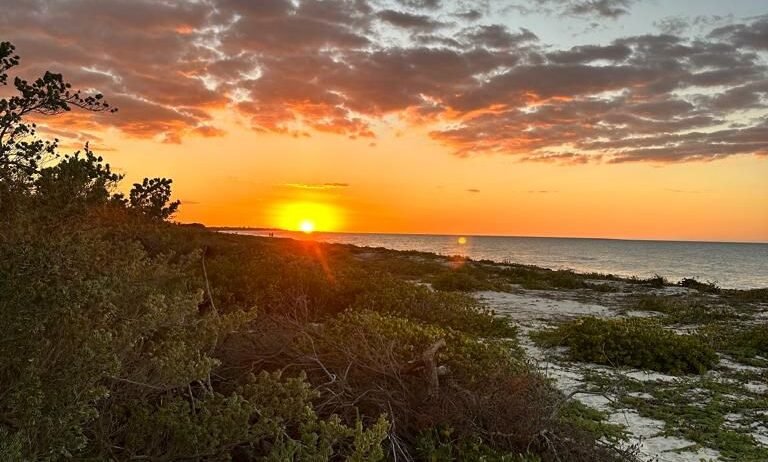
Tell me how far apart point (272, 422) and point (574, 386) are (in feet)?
21.7

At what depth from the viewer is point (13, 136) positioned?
21.6 feet

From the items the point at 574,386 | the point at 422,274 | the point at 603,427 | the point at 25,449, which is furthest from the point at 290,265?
the point at 422,274

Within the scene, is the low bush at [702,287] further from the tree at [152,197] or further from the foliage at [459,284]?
the tree at [152,197]

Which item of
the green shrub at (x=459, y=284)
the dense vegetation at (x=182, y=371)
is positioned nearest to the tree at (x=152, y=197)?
the dense vegetation at (x=182, y=371)

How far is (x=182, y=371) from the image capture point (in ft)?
12.5

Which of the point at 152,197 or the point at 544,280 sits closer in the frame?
the point at 152,197

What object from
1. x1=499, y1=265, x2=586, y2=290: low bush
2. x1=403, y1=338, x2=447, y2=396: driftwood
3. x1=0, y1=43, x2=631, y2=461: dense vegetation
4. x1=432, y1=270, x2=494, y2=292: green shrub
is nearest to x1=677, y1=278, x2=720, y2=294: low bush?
x1=499, y1=265, x2=586, y2=290: low bush

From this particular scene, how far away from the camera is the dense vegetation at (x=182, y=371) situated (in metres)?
2.97

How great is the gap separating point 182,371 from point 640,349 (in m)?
9.44

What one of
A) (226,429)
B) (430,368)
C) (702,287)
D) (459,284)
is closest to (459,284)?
(459,284)

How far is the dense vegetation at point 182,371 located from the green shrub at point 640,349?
3743 millimetres

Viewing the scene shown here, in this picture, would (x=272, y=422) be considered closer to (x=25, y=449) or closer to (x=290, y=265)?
(x=25, y=449)

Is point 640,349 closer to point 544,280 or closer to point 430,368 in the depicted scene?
point 430,368

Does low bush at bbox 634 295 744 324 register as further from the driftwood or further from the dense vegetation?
the driftwood
